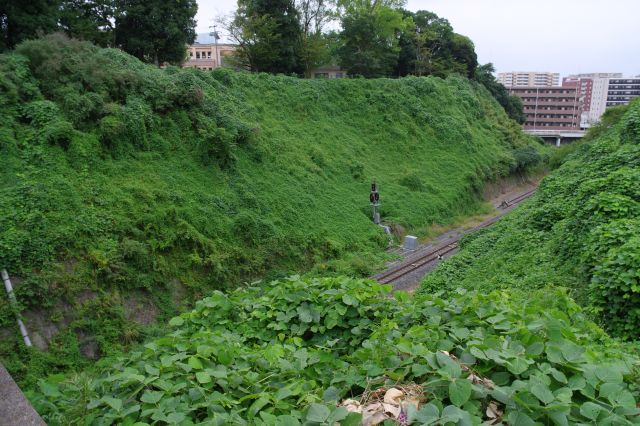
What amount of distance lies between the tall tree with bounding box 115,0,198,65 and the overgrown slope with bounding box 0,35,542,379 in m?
3.48

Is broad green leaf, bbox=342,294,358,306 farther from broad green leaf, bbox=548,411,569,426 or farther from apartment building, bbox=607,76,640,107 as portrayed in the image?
apartment building, bbox=607,76,640,107

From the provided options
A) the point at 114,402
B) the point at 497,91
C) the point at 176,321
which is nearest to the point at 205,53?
the point at 497,91

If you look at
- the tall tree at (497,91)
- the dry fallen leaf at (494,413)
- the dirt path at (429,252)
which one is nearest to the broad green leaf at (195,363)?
the dry fallen leaf at (494,413)

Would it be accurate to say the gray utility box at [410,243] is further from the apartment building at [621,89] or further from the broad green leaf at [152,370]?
the apartment building at [621,89]

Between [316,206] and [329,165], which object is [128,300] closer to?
[316,206]

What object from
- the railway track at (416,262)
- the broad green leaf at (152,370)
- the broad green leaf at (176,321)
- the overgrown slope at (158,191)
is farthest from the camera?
the railway track at (416,262)

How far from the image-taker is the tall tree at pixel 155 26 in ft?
71.3

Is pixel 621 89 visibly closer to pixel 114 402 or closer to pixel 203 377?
pixel 203 377

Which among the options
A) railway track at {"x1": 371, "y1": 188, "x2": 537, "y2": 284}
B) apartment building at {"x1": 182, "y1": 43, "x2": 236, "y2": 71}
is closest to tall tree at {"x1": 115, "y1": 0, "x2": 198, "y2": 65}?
railway track at {"x1": 371, "y1": 188, "x2": 537, "y2": 284}

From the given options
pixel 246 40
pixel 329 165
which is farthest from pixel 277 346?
pixel 246 40

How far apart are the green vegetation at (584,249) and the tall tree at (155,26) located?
18192mm

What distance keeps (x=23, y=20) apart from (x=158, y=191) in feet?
32.0

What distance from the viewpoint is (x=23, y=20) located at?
17.1 meters

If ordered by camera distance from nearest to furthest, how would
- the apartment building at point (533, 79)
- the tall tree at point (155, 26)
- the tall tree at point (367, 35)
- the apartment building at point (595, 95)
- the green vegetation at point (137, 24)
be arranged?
1. the green vegetation at point (137, 24)
2. the tall tree at point (155, 26)
3. the tall tree at point (367, 35)
4. the apartment building at point (595, 95)
5. the apartment building at point (533, 79)
